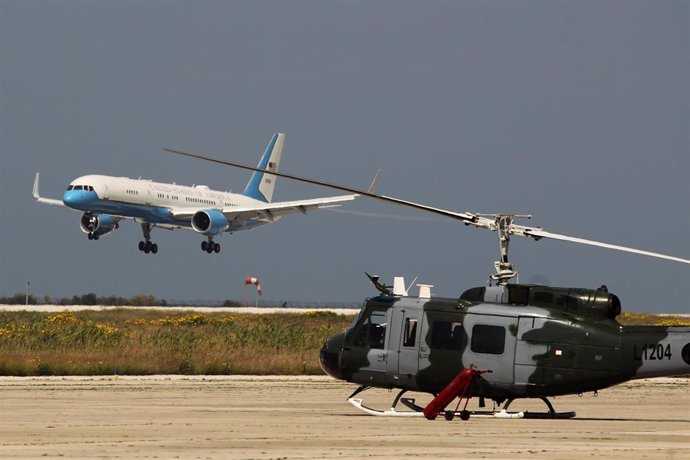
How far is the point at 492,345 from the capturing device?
21047mm

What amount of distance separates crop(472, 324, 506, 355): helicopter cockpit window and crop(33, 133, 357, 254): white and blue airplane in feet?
175

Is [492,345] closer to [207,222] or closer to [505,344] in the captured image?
[505,344]

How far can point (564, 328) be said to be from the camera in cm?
2072

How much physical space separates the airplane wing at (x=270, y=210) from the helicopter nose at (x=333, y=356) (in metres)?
57.6

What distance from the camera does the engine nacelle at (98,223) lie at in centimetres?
8225

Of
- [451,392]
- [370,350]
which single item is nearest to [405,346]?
[370,350]

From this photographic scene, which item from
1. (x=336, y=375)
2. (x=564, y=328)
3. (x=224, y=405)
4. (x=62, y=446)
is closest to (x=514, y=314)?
(x=564, y=328)

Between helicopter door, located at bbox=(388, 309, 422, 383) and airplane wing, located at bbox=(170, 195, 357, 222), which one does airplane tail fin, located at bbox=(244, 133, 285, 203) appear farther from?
helicopter door, located at bbox=(388, 309, 422, 383)

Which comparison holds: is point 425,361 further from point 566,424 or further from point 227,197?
point 227,197

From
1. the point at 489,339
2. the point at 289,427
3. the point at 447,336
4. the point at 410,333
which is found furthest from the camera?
the point at 410,333

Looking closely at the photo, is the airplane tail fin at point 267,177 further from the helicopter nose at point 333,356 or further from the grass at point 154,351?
the helicopter nose at point 333,356

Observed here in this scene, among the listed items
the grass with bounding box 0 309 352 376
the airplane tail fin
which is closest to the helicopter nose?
the grass with bounding box 0 309 352 376

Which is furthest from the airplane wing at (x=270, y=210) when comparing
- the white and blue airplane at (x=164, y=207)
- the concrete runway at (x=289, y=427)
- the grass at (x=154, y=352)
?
the concrete runway at (x=289, y=427)

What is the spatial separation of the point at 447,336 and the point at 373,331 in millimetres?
1337
